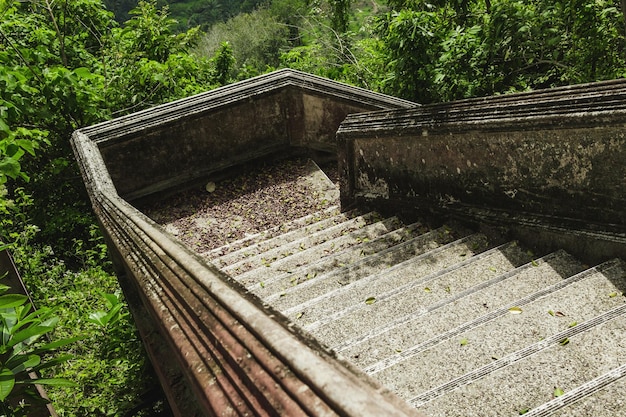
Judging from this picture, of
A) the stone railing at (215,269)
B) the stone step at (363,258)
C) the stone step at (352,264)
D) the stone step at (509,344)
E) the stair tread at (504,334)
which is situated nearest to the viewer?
the stone railing at (215,269)

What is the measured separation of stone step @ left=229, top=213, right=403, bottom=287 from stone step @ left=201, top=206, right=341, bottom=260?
1.89 ft

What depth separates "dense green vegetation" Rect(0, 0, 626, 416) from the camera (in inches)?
168

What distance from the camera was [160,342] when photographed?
300cm

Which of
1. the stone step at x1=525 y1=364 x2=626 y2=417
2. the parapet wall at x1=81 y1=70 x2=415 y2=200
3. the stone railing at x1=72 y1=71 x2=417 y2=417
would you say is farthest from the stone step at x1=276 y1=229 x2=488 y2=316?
the parapet wall at x1=81 y1=70 x2=415 y2=200

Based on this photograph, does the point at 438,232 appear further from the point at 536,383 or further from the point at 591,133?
the point at 536,383

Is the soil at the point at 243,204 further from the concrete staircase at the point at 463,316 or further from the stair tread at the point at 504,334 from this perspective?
the stair tread at the point at 504,334

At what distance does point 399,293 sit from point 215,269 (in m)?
1.43

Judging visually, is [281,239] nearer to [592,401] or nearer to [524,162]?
[524,162]

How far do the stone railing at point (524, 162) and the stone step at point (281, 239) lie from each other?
2.38ft

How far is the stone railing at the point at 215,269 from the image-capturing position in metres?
1.12

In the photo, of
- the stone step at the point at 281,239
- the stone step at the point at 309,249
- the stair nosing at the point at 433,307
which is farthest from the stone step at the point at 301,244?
the stair nosing at the point at 433,307

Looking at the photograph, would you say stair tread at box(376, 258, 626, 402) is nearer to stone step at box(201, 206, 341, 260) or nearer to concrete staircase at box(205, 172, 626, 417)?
concrete staircase at box(205, 172, 626, 417)

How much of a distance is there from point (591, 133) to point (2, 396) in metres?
3.37

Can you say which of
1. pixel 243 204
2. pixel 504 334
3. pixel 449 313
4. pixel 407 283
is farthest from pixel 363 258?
pixel 243 204
